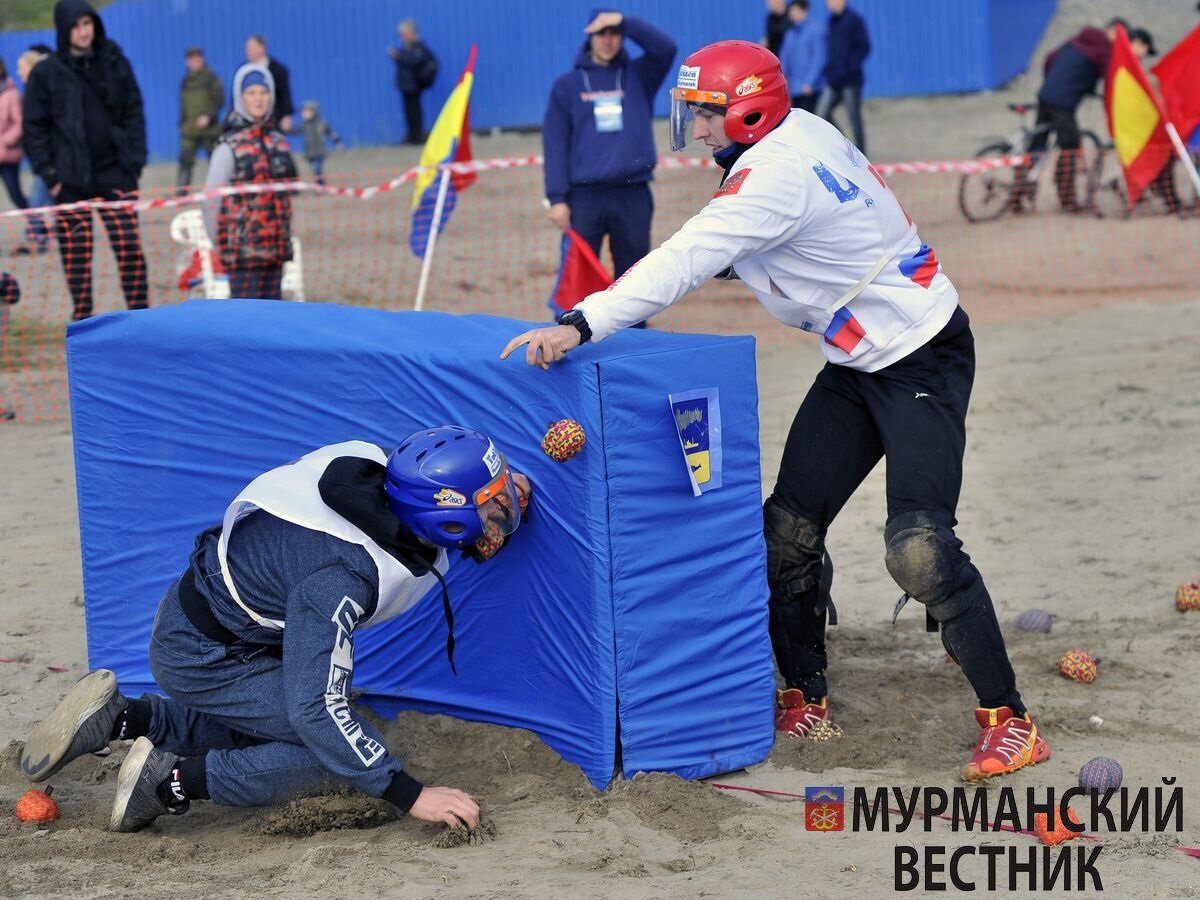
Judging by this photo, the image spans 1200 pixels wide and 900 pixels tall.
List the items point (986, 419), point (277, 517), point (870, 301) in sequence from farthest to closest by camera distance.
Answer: point (986, 419), point (870, 301), point (277, 517)

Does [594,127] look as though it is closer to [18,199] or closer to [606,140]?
[606,140]

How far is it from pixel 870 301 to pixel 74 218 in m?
7.96

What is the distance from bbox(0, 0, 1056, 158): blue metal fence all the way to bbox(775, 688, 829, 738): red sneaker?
62.9ft

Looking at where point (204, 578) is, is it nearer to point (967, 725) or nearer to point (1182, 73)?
point (967, 725)

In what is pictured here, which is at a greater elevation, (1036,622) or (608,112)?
(608,112)

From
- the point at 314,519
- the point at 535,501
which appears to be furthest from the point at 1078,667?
the point at 314,519

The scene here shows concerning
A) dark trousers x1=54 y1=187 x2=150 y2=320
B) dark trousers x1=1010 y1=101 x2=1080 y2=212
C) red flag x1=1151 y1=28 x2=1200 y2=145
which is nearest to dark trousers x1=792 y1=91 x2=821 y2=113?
dark trousers x1=1010 y1=101 x2=1080 y2=212

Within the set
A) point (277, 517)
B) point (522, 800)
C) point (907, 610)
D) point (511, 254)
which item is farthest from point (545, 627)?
point (511, 254)

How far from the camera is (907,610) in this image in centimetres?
616

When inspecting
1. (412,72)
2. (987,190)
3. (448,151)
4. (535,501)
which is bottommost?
(535,501)

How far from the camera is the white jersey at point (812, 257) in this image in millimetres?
4098

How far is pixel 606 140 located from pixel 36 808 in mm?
6102

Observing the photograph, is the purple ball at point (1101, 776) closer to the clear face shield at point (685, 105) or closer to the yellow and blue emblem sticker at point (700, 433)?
the yellow and blue emblem sticker at point (700, 433)

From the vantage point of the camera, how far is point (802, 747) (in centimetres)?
476
